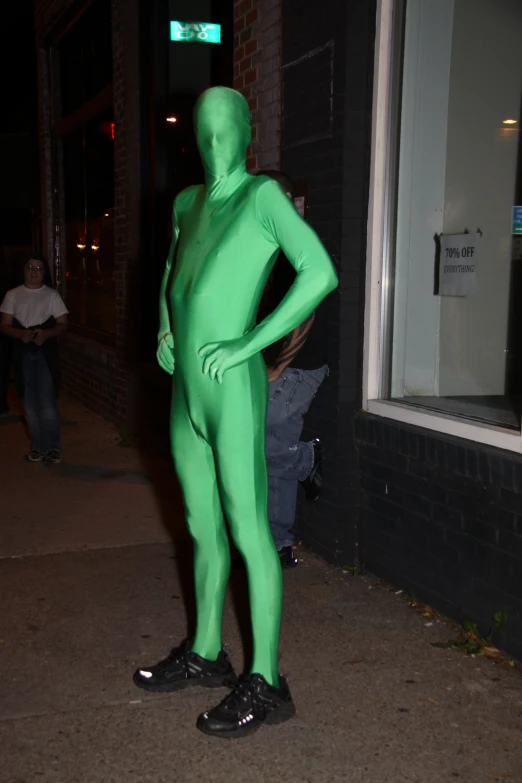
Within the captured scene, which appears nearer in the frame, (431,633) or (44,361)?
(431,633)

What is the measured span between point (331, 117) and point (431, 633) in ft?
8.69

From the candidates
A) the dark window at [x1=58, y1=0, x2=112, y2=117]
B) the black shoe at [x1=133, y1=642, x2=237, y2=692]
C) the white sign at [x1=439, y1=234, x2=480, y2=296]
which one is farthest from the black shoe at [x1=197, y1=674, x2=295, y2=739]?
the dark window at [x1=58, y1=0, x2=112, y2=117]

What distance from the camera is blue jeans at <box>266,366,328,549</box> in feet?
13.9

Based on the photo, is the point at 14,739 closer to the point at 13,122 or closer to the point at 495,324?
the point at 495,324

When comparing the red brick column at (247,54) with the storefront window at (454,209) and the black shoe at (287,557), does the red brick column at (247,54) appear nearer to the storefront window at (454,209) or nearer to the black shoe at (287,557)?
the storefront window at (454,209)

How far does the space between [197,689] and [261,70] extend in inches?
145

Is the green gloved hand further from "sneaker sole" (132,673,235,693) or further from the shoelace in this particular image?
"sneaker sole" (132,673,235,693)

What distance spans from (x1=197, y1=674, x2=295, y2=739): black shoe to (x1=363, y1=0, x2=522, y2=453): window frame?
1592 mm

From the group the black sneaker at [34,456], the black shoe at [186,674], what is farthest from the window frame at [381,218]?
the black sneaker at [34,456]

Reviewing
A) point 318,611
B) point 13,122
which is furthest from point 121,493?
point 13,122

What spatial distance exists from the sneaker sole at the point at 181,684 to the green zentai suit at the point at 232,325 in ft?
1.04

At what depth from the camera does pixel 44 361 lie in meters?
7.04

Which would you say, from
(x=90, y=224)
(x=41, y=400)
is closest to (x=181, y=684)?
(x=41, y=400)

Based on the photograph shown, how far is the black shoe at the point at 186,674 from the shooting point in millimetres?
3036
